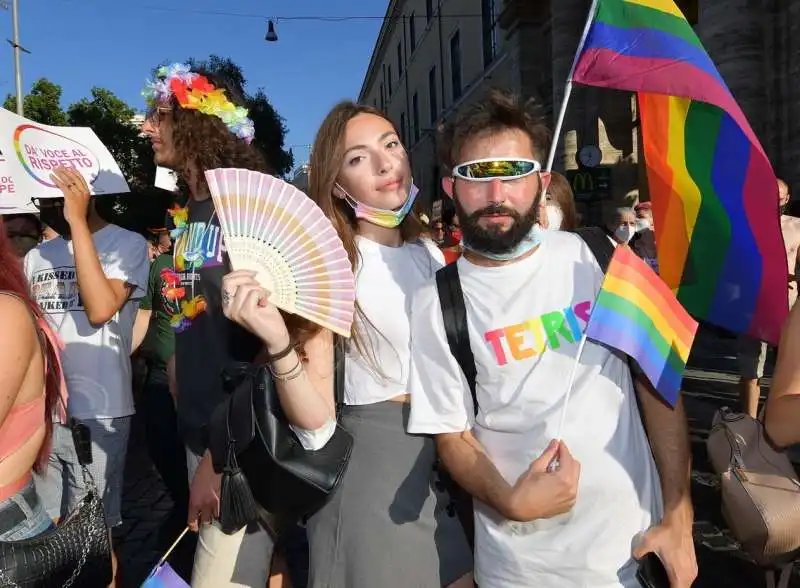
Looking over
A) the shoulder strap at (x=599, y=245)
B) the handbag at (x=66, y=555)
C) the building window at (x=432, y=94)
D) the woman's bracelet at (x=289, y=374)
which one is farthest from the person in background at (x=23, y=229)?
the building window at (x=432, y=94)

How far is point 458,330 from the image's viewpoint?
1.84 m

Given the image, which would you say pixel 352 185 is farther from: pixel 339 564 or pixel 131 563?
pixel 131 563

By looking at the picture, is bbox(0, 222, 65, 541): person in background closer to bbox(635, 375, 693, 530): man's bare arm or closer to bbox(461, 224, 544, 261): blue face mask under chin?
bbox(461, 224, 544, 261): blue face mask under chin

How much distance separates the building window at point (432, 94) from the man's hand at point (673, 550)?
114 ft

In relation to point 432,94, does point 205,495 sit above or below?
below

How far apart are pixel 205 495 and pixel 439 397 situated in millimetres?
771

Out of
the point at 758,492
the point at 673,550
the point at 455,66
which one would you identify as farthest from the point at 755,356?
the point at 455,66

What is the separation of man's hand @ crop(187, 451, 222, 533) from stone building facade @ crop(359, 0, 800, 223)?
1.41 metres

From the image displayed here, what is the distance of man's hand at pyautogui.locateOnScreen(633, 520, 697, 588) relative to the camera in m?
1.68

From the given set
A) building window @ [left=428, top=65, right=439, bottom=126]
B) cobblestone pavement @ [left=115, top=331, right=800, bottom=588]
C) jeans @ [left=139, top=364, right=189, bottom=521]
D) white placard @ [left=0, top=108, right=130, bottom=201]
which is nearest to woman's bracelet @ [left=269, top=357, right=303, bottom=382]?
jeans @ [left=139, top=364, right=189, bottom=521]

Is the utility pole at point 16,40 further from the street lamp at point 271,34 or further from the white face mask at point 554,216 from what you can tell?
the white face mask at point 554,216

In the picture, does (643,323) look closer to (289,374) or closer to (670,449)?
(670,449)

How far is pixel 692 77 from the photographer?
2031 millimetres

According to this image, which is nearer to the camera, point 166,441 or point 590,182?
point 166,441
